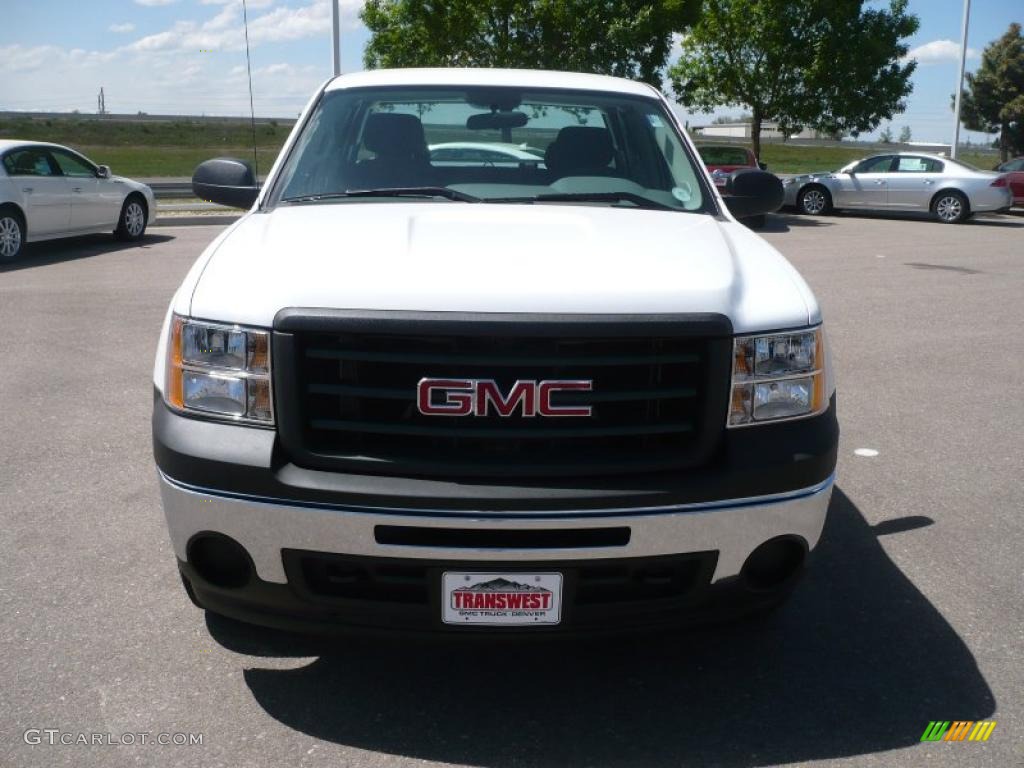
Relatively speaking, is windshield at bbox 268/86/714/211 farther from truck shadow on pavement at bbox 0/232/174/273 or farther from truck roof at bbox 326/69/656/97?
truck shadow on pavement at bbox 0/232/174/273

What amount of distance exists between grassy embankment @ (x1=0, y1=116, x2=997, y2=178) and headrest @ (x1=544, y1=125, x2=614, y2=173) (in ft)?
133

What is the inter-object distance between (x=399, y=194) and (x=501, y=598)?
1.84 m

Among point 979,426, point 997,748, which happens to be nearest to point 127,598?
point 997,748

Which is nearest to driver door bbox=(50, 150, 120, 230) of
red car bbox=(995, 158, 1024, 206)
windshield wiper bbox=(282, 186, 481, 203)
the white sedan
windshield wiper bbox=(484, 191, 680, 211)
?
→ the white sedan

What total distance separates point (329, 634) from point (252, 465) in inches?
20.7

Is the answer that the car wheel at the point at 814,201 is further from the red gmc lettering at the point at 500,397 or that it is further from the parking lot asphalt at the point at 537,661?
the red gmc lettering at the point at 500,397

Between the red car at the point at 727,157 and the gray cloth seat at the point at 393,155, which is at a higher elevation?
the gray cloth seat at the point at 393,155

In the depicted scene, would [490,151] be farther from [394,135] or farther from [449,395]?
[449,395]

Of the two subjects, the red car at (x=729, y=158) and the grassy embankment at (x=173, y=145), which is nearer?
the red car at (x=729, y=158)

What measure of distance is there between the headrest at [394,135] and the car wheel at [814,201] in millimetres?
19739

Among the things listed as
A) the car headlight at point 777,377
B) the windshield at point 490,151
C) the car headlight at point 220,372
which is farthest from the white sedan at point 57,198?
the car headlight at point 777,377

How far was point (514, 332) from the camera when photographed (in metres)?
2.84

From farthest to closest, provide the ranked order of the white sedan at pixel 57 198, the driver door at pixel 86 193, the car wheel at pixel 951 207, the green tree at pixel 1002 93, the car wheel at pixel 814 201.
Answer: the green tree at pixel 1002 93 < the car wheel at pixel 814 201 < the car wheel at pixel 951 207 < the driver door at pixel 86 193 < the white sedan at pixel 57 198

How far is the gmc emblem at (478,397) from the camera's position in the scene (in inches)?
114
